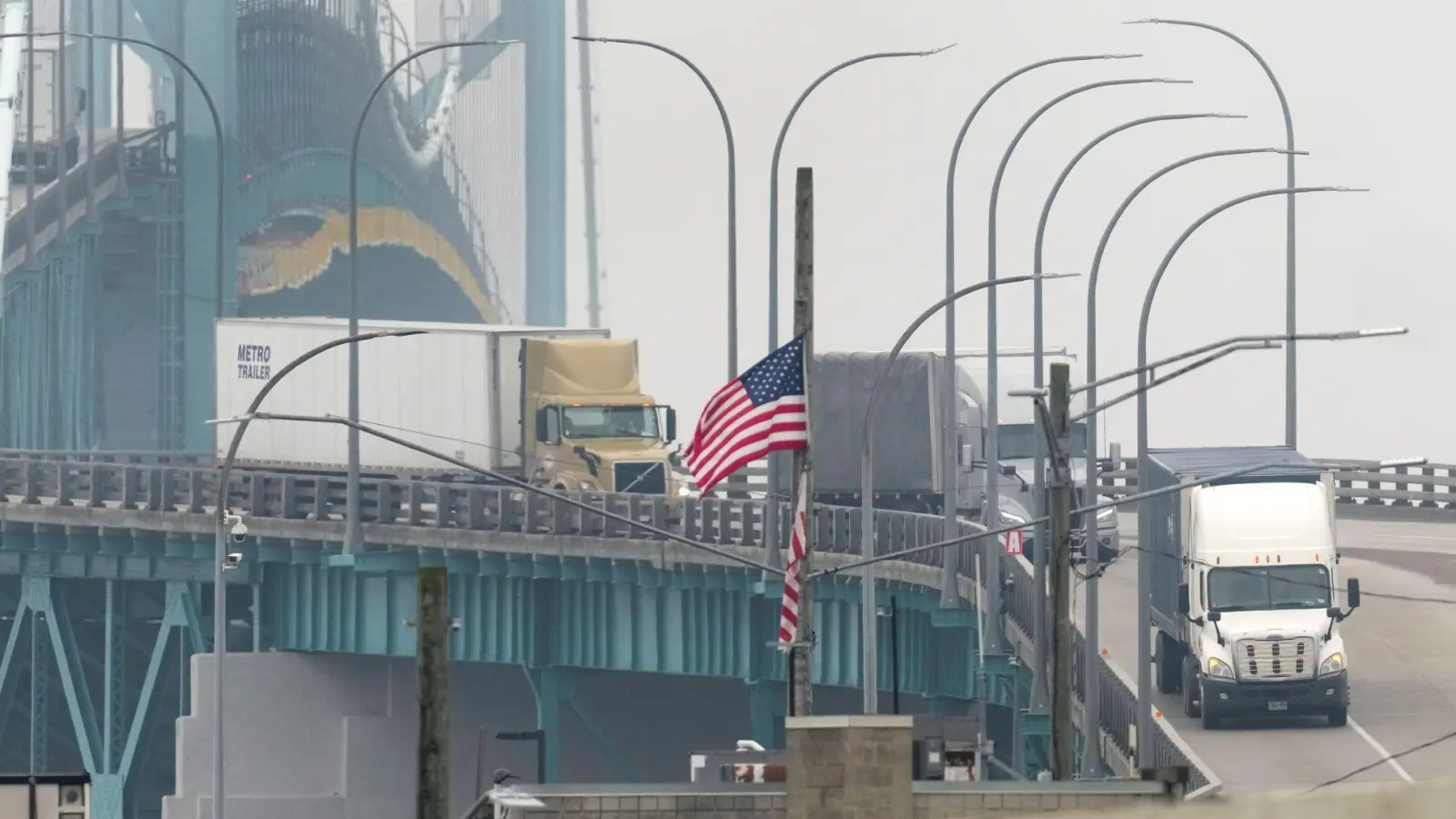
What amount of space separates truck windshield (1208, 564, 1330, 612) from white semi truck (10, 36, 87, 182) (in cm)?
5915

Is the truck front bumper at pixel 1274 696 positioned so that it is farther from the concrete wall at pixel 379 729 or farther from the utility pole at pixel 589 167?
the utility pole at pixel 589 167

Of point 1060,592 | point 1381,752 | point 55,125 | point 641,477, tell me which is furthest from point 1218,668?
point 55,125

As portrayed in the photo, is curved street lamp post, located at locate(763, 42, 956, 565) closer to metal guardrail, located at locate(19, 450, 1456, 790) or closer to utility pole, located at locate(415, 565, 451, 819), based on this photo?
metal guardrail, located at locate(19, 450, 1456, 790)

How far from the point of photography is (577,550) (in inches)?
2606

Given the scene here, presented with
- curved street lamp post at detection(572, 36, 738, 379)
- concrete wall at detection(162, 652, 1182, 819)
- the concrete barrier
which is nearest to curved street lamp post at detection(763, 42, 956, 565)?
curved street lamp post at detection(572, 36, 738, 379)

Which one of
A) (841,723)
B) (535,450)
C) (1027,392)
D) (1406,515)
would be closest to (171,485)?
(535,450)

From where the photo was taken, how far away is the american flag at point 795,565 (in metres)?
27.1

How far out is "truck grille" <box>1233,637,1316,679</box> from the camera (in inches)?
1688

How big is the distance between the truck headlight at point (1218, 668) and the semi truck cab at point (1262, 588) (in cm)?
1

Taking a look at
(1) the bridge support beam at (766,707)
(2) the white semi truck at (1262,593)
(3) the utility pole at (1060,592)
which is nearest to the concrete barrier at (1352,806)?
(3) the utility pole at (1060,592)

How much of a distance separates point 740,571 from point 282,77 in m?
47.9

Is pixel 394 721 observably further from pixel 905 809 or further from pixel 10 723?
pixel 905 809

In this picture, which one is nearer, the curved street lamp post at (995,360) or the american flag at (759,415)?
the american flag at (759,415)

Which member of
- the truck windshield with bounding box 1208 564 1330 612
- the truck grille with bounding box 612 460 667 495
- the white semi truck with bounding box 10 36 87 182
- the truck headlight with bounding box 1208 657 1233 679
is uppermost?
the white semi truck with bounding box 10 36 87 182
